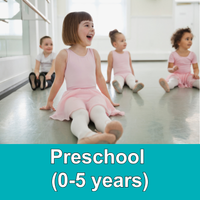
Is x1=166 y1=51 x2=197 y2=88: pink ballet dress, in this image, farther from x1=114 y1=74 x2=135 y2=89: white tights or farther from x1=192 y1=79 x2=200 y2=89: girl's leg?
x1=114 y1=74 x2=135 y2=89: white tights

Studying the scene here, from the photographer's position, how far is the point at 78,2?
6.84 metres

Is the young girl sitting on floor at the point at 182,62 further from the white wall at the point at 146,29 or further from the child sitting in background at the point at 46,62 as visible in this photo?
the white wall at the point at 146,29

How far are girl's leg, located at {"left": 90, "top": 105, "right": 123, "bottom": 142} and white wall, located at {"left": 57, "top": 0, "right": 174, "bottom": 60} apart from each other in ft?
18.9

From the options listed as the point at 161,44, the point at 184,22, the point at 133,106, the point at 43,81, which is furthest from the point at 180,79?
the point at 184,22

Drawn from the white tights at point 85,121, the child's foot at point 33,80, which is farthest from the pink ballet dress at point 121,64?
the white tights at point 85,121

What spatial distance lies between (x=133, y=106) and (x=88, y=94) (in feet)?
1.42

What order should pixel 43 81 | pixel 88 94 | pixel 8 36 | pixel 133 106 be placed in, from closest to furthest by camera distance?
pixel 88 94 < pixel 133 106 < pixel 43 81 < pixel 8 36

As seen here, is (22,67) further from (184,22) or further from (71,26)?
(184,22)

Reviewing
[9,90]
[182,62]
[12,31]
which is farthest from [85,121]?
[12,31]

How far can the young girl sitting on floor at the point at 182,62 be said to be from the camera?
2324 millimetres

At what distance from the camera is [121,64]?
257 cm

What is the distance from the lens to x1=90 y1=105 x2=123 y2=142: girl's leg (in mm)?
833

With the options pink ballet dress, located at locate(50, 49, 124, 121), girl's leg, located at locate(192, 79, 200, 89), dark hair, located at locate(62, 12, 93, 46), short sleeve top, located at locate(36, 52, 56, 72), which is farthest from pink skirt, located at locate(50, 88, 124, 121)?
short sleeve top, located at locate(36, 52, 56, 72)

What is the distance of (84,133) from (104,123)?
0.13 meters
